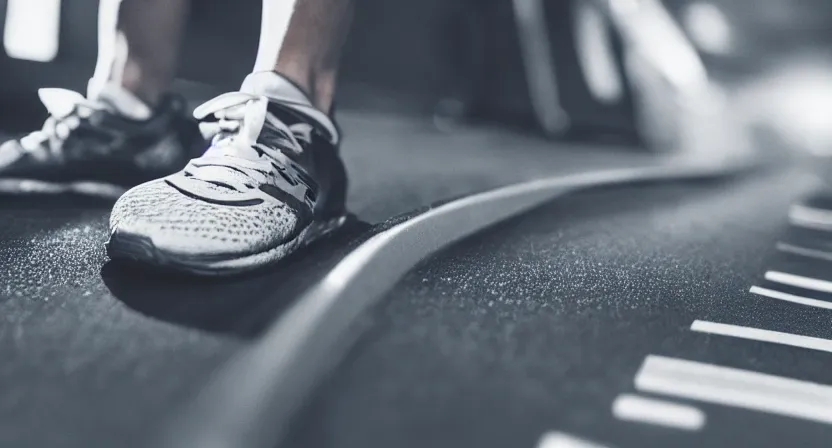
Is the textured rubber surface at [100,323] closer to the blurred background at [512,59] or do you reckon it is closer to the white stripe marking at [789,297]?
the blurred background at [512,59]

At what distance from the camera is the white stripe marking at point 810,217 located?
1.29 meters

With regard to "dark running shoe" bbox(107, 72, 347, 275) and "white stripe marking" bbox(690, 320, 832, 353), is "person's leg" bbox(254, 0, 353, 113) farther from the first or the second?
"white stripe marking" bbox(690, 320, 832, 353)

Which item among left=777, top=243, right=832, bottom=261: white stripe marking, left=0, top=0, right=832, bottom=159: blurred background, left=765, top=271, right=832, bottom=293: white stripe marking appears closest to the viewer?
left=765, top=271, right=832, bottom=293: white stripe marking

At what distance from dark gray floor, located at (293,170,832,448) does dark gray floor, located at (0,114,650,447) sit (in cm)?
9

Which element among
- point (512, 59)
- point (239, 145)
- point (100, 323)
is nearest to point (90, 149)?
point (239, 145)

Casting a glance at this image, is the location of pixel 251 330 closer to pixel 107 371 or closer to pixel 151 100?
pixel 107 371

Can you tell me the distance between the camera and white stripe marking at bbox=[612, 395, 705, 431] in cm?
43

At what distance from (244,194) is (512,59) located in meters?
2.48

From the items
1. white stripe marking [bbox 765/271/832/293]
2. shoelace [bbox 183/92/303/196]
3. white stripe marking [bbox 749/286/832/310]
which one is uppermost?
shoelace [bbox 183/92/303/196]

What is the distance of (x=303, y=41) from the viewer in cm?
71

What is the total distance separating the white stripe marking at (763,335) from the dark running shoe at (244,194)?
40 centimetres

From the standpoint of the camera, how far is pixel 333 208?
29.3 inches

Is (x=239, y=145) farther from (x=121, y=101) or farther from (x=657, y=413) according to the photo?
(x=657, y=413)

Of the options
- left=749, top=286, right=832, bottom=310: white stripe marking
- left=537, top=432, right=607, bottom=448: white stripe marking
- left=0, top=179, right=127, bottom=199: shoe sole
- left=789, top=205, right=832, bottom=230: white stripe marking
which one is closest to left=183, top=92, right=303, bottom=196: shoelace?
left=0, top=179, right=127, bottom=199: shoe sole
